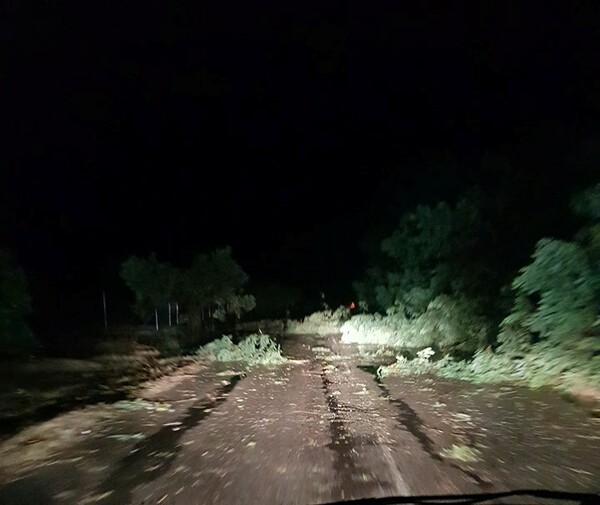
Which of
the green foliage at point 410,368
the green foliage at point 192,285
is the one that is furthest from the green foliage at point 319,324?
the green foliage at point 410,368

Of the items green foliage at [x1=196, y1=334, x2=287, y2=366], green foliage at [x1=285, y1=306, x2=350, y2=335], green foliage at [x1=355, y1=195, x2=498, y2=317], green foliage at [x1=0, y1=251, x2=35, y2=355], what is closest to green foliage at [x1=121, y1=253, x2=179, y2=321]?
green foliage at [x1=0, y1=251, x2=35, y2=355]

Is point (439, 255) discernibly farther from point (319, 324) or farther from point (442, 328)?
point (319, 324)

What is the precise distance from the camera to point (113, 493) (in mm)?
6816

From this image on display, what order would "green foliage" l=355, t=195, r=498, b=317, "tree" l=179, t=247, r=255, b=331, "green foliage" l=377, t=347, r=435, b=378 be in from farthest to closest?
1. "tree" l=179, t=247, r=255, b=331
2. "green foliage" l=355, t=195, r=498, b=317
3. "green foliage" l=377, t=347, r=435, b=378

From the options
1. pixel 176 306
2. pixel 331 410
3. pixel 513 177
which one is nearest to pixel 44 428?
pixel 331 410

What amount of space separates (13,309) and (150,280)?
24.2 feet

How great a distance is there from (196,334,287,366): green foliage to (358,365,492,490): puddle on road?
4.93m

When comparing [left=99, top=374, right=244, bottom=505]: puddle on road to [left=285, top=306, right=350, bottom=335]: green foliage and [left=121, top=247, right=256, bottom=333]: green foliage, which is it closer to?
[left=121, top=247, right=256, bottom=333]: green foliage

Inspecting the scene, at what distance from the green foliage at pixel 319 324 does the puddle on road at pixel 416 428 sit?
59.2ft

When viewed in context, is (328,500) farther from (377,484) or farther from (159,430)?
(159,430)

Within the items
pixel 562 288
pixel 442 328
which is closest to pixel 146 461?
pixel 562 288

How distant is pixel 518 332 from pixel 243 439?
804 cm

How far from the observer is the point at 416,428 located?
386 inches

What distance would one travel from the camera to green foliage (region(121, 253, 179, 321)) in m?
27.2
